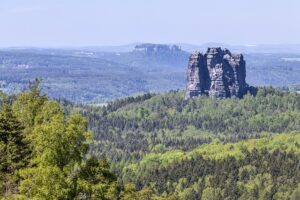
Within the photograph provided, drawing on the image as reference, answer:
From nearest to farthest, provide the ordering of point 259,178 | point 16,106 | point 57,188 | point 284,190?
point 57,188 → point 16,106 → point 284,190 → point 259,178

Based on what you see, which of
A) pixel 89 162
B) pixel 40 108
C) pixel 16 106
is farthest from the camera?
pixel 16 106

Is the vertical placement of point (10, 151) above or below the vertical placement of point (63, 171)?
below

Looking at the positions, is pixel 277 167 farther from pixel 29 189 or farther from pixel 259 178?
pixel 29 189

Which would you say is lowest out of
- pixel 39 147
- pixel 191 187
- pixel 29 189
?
pixel 191 187

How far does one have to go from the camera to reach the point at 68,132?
44656 millimetres

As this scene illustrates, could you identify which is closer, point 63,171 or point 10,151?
point 63,171

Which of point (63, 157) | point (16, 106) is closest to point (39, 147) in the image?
point (63, 157)

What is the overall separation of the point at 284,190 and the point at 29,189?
144951 millimetres

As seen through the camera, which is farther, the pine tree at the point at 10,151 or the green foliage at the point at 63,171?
the pine tree at the point at 10,151

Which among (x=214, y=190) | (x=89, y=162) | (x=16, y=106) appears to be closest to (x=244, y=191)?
(x=214, y=190)

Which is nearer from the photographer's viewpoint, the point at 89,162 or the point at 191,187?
the point at 89,162

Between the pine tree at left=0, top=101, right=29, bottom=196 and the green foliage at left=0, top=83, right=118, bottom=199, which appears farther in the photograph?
the pine tree at left=0, top=101, right=29, bottom=196

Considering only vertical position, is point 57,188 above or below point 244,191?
above

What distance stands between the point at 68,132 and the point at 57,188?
3.95 meters
